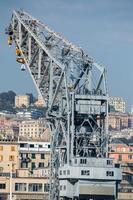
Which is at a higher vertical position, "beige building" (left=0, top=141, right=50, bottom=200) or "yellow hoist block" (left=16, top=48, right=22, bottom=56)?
"yellow hoist block" (left=16, top=48, right=22, bottom=56)

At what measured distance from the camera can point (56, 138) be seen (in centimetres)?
11162

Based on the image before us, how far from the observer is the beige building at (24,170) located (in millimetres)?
129625

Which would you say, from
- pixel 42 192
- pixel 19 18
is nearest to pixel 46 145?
pixel 42 192

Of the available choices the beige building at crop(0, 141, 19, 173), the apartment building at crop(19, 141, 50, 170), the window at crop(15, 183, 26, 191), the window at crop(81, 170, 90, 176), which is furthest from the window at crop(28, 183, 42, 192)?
the window at crop(81, 170, 90, 176)

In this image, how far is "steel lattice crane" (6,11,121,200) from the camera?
341 feet

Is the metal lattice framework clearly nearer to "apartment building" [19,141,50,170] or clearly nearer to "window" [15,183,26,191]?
"window" [15,183,26,191]

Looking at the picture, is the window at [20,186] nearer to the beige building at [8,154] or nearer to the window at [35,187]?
the window at [35,187]

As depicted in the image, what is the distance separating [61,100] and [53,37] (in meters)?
10.1

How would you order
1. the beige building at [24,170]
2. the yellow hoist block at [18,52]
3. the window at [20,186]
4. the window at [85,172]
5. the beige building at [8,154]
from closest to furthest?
the window at [85,172], the yellow hoist block at [18,52], the beige building at [24,170], the window at [20,186], the beige building at [8,154]

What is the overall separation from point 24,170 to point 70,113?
35406 millimetres

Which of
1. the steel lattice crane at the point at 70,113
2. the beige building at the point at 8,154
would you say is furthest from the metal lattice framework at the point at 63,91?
the beige building at the point at 8,154

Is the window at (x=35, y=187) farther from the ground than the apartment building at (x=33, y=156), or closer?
closer

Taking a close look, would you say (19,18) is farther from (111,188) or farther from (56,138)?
(111,188)

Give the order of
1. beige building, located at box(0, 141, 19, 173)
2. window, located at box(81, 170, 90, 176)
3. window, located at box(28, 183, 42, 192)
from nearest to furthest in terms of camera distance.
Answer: window, located at box(81, 170, 90, 176) < window, located at box(28, 183, 42, 192) < beige building, located at box(0, 141, 19, 173)
